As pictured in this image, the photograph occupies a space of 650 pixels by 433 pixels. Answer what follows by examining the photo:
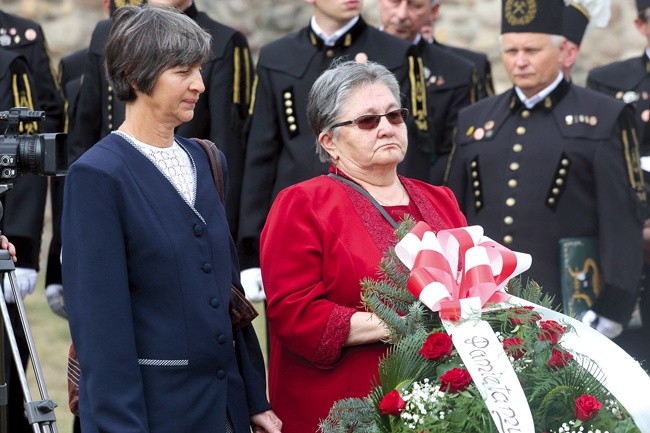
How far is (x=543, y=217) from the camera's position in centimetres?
648

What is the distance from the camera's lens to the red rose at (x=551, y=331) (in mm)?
4070

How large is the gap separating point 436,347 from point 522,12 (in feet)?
10.2

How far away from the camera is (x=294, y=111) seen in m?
6.35

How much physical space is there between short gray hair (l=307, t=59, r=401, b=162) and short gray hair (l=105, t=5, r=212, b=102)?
0.60m

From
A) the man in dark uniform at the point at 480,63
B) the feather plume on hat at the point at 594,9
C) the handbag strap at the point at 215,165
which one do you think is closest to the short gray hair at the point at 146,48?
the handbag strap at the point at 215,165

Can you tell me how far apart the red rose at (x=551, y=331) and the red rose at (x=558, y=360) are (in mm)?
42

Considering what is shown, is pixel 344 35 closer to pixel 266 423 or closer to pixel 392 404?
pixel 266 423

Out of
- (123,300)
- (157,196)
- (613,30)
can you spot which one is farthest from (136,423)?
(613,30)

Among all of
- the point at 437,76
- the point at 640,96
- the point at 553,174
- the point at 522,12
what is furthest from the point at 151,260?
the point at 640,96

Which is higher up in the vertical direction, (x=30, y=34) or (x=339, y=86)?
(x=339, y=86)

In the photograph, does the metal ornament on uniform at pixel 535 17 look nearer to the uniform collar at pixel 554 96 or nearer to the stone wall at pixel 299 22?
the uniform collar at pixel 554 96

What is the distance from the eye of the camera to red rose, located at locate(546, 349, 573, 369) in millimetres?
4020

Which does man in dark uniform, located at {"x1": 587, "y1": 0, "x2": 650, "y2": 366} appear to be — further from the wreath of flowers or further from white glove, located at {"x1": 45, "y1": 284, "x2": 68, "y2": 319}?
the wreath of flowers

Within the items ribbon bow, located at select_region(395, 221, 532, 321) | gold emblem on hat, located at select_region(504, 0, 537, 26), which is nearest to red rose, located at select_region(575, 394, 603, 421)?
ribbon bow, located at select_region(395, 221, 532, 321)
